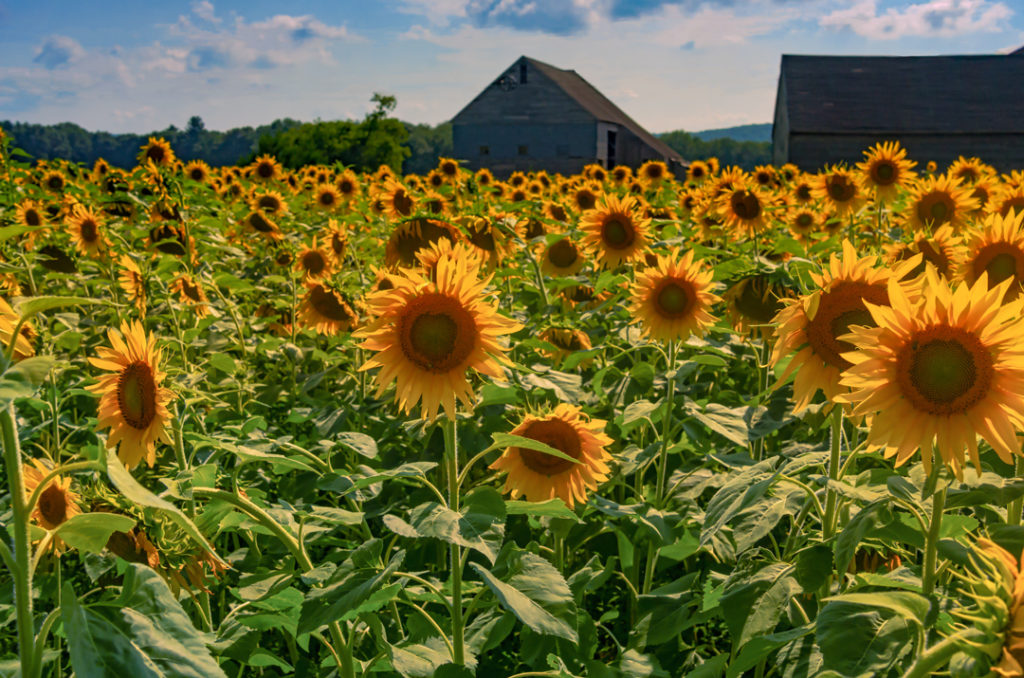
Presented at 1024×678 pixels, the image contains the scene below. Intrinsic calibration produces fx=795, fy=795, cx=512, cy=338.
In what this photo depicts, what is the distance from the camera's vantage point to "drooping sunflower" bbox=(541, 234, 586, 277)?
5.52 metres

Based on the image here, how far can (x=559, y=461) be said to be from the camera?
2531 mm

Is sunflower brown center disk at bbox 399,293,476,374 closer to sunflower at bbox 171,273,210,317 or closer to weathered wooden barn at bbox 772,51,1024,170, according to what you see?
sunflower at bbox 171,273,210,317

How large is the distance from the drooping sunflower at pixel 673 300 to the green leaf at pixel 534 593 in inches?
61.3

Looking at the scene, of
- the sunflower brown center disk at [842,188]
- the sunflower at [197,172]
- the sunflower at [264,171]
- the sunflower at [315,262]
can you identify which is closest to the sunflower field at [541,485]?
the sunflower at [315,262]

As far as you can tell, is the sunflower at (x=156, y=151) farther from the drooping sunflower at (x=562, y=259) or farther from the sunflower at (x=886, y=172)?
the sunflower at (x=886, y=172)

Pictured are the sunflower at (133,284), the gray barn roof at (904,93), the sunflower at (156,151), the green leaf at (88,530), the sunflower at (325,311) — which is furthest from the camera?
the gray barn roof at (904,93)

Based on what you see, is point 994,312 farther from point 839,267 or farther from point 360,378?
point 360,378

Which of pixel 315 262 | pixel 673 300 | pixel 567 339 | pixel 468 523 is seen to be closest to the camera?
pixel 468 523

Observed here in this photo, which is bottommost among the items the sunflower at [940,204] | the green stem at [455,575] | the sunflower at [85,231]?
the green stem at [455,575]

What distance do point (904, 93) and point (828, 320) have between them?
1676 inches

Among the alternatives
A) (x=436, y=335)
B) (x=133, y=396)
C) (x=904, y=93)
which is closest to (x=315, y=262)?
(x=133, y=396)

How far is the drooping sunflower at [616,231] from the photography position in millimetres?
4848

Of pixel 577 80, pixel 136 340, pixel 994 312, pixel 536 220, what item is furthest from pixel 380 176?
pixel 577 80

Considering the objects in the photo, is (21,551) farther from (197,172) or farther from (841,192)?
(197,172)
